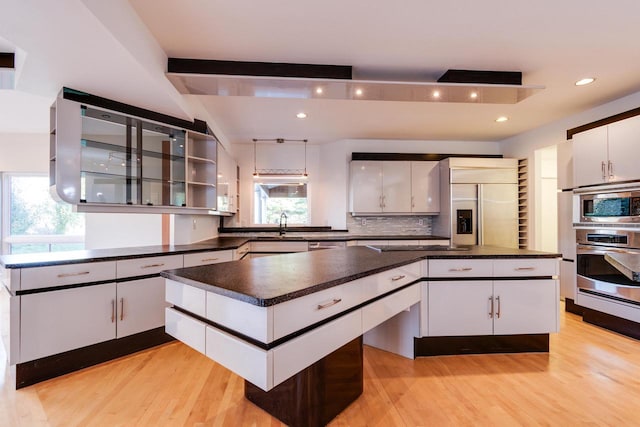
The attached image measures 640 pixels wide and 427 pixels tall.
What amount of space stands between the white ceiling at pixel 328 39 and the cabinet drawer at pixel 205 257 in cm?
139

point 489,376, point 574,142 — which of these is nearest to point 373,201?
point 574,142

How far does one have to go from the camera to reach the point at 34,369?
2.03 meters

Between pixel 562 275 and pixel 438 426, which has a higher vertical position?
pixel 562 275

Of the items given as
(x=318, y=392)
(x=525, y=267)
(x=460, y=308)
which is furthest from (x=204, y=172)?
(x=525, y=267)

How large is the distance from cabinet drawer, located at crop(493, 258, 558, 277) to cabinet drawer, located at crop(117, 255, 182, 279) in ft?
9.10

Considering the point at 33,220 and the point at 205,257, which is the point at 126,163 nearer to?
the point at 205,257

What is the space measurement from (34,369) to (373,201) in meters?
4.07

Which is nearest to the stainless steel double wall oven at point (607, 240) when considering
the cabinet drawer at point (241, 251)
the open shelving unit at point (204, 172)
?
the cabinet drawer at point (241, 251)

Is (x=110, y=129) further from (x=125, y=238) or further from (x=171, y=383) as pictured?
(x=171, y=383)

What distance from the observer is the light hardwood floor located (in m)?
1.67

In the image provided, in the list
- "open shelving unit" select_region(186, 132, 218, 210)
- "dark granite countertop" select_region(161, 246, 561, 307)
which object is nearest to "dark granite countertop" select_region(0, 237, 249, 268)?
"open shelving unit" select_region(186, 132, 218, 210)

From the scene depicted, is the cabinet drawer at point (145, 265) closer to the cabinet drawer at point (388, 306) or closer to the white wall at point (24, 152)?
the cabinet drawer at point (388, 306)

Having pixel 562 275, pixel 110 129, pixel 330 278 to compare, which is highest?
pixel 110 129

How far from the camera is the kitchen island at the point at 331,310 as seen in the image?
115 centimetres
